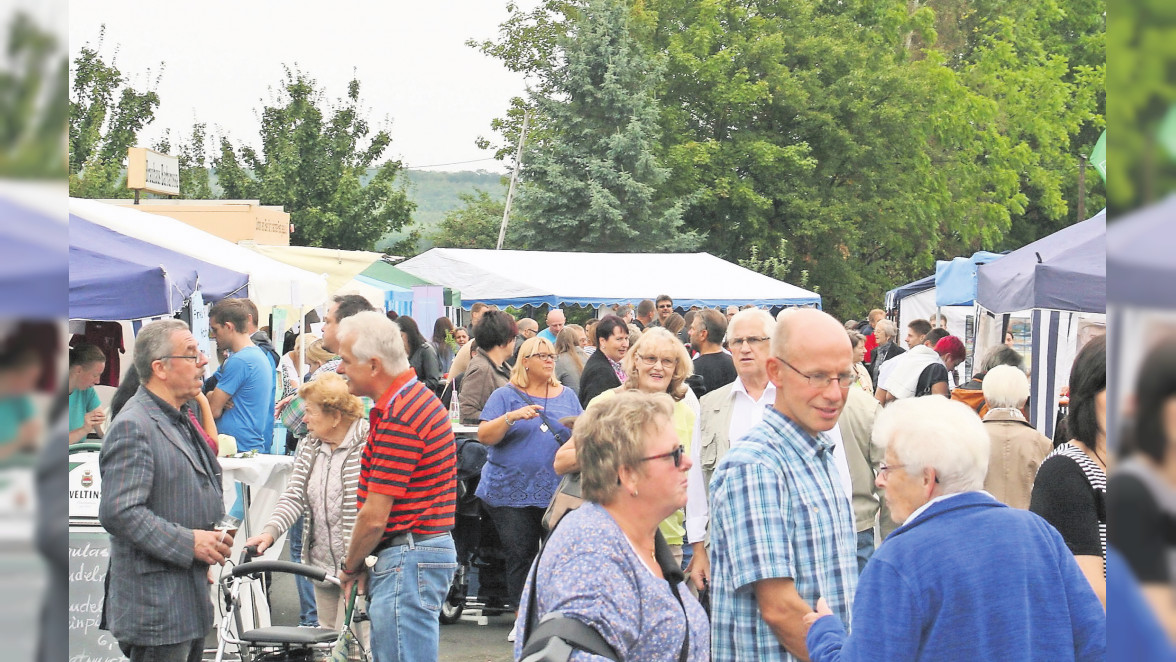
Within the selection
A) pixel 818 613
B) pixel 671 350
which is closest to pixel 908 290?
pixel 671 350

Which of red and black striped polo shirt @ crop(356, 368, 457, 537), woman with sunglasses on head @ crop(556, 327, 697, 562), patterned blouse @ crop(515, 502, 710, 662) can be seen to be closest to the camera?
patterned blouse @ crop(515, 502, 710, 662)

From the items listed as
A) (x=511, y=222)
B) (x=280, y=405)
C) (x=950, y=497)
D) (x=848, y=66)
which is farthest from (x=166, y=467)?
(x=848, y=66)

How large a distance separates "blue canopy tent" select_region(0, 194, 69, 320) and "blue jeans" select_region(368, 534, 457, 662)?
4428mm

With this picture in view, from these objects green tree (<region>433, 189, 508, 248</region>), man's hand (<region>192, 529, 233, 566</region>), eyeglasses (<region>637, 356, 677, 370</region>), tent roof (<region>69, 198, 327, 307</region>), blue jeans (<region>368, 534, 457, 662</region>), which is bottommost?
blue jeans (<region>368, 534, 457, 662</region>)

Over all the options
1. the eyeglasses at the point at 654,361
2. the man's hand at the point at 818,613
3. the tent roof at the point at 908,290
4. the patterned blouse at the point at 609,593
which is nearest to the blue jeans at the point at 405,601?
the eyeglasses at the point at 654,361

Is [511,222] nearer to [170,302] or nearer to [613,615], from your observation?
[170,302]

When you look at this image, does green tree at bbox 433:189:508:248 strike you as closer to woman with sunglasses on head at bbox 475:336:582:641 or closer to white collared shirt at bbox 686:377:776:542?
woman with sunglasses on head at bbox 475:336:582:641

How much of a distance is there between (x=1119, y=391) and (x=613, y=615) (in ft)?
7.64

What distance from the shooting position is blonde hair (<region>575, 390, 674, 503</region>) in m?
2.97

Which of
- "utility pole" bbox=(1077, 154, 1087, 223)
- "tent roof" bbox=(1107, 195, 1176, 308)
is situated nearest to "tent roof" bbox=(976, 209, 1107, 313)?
"tent roof" bbox=(1107, 195, 1176, 308)

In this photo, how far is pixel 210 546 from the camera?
4.11 m

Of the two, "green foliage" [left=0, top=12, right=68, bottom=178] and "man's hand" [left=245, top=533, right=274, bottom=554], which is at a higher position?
"green foliage" [left=0, top=12, right=68, bottom=178]

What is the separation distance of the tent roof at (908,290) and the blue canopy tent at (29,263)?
27401mm

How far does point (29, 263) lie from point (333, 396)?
17.9 ft
